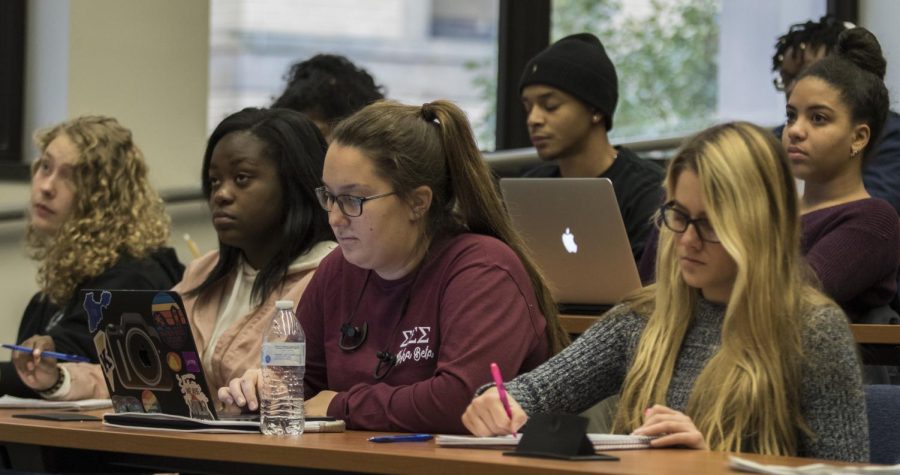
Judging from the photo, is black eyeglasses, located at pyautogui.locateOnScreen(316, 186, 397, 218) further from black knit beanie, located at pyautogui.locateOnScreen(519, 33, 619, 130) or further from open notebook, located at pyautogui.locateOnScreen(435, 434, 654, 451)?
black knit beanie, located at pyautogui.locateOnScreen(519, 33, 619, 130)

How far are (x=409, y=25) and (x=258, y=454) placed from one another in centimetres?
373

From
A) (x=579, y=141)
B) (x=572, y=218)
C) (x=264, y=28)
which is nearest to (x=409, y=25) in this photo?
(x=264, y=28)

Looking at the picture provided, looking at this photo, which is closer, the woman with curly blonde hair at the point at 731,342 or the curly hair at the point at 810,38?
the woman with curly blonde hair at the point at 731,342

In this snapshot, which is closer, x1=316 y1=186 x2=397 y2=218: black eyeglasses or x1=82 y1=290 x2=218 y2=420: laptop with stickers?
x1=82 y1=290 x2=218 y2=420: laptop with stickers

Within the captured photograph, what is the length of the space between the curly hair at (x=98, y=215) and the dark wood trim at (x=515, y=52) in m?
1.94

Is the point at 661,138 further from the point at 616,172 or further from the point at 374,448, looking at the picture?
the point at 374,448

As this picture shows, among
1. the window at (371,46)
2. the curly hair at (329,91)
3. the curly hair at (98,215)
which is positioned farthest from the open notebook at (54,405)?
the window at (371,46)

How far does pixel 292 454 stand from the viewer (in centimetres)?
188

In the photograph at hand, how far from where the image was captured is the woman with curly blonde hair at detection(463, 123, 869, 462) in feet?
6.70

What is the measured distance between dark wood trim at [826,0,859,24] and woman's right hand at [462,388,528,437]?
13.6ft

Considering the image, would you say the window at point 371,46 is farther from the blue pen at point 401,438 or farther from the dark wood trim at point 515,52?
the blue pen at point 401,438

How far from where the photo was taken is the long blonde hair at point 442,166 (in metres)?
2.61

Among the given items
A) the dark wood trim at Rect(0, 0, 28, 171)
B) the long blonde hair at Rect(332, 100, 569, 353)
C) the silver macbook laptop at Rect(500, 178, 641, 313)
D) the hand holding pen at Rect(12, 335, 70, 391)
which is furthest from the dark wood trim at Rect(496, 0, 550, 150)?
the long blonde hair at Rect(332, 100, 569, 353)

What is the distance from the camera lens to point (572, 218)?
331 cm
